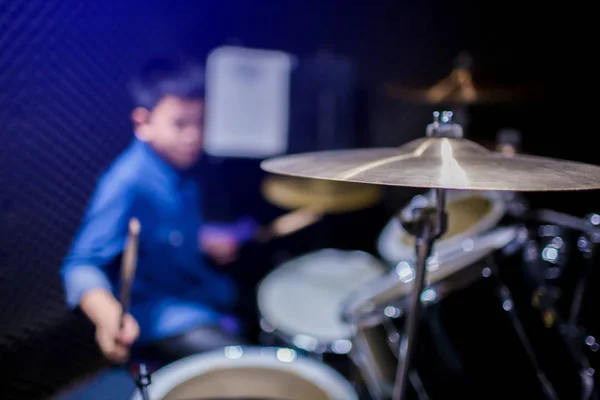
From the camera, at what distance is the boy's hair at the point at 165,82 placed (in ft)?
4.67

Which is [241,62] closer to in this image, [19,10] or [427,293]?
[19,10]

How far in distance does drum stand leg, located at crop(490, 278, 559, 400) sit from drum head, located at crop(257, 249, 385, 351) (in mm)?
713

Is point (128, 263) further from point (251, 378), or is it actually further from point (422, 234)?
point (422, 234)

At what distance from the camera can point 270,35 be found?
2.01 m

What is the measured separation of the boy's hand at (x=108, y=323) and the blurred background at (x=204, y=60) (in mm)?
37

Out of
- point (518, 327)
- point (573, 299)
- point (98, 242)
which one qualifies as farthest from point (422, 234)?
point (98, 242)

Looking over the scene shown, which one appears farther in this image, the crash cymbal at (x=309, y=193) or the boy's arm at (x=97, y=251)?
the crash cymbal at (x=309, y=193)

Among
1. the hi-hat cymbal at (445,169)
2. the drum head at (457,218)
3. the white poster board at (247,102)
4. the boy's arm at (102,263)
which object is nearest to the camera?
the hi-hat cymbal at (445,169)

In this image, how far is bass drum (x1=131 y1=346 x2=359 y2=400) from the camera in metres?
0.99

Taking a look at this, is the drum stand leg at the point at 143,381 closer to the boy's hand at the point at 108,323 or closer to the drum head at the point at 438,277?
the boy's hand at the point at 108,323

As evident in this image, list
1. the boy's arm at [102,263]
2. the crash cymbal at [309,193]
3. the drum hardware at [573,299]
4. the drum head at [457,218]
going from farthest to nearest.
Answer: the crash cymbal at [309,193]
the drum head at [457,218]
the boy's arm at [102,263]
the drum hardware at [573,299]

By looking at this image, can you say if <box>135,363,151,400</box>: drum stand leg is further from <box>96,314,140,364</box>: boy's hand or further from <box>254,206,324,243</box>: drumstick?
<box>254,206,324,243</box>: drumstick

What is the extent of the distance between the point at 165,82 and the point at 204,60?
30 cm

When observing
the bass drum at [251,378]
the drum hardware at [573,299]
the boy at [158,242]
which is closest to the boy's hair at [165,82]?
the boy at [158,242]
